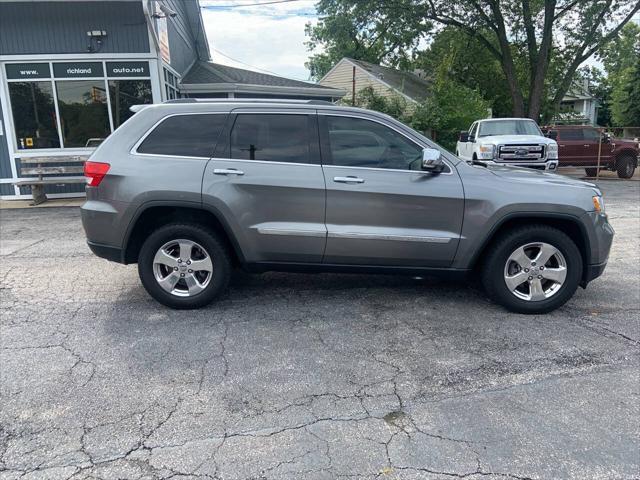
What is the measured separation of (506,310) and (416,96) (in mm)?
26477

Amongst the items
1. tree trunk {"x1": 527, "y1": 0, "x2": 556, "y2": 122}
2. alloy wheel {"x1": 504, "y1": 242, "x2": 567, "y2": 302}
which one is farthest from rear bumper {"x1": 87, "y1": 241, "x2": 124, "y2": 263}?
tree trunk {"x1": 527, "y1": 0, "x2": 556, "y2": 122}

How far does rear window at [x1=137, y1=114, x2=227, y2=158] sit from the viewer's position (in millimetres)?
4496

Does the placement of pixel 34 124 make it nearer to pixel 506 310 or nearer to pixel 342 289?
pixel 342 289

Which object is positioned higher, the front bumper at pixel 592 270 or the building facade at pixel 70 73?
the building facade at pixel 70 73

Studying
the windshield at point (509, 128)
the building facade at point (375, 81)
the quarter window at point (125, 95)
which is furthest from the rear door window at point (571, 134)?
the quarter window at point (125, 95)

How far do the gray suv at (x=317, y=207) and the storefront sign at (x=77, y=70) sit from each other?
27.1 ft

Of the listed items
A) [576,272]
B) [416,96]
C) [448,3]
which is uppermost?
[448,3]

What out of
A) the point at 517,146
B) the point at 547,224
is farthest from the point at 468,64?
the point at 547,224

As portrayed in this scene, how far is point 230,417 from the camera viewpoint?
301cm

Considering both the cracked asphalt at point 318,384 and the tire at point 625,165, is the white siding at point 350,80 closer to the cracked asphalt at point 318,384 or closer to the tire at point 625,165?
the tire at point 625,165

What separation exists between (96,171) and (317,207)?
2008 millimetres

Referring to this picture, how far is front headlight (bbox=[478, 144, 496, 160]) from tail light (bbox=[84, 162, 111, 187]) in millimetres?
12004

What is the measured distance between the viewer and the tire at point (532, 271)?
4.45 m

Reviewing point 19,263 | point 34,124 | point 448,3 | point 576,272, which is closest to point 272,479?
point 576,272
